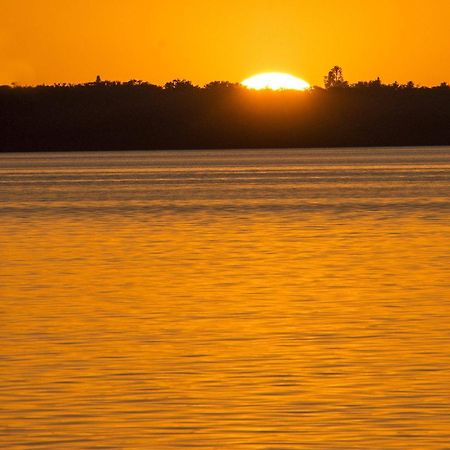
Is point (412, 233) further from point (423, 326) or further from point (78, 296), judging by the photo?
point (423, 326)

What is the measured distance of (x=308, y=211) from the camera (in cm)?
5928

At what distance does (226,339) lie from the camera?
69.0 ft

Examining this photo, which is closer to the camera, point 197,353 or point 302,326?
point 197,353

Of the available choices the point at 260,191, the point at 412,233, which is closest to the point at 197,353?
the point at 412,233

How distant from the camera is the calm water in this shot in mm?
15453

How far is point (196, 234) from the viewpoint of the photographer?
44.5 m

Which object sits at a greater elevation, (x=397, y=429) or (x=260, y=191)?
(x=397, y=429)

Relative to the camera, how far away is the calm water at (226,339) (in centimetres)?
1545

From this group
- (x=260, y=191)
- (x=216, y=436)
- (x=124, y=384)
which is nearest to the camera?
(x=216, y=436)

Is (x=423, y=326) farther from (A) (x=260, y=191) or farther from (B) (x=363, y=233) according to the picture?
(A) (x=260, y=191)

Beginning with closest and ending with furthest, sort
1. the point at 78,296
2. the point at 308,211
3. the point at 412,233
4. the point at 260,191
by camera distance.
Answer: the point at 78,296 → the point at 412,233 → the point at 308,211 → the point at 260,191

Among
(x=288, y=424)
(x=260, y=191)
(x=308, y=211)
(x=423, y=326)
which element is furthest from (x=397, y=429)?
(x=260, y=191)

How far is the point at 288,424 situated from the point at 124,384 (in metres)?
2.78

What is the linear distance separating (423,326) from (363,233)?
71.1 feet
